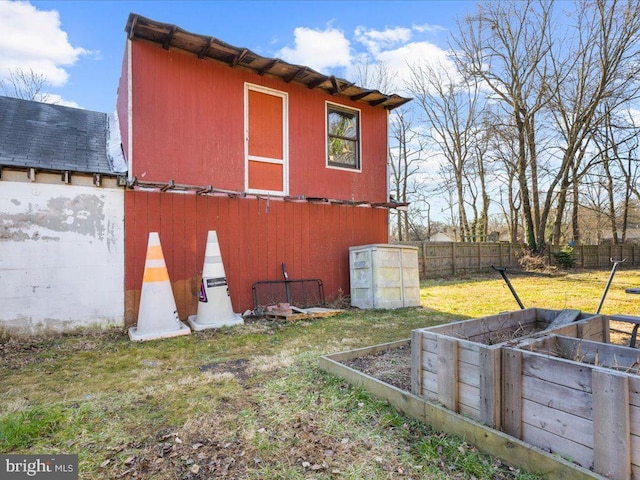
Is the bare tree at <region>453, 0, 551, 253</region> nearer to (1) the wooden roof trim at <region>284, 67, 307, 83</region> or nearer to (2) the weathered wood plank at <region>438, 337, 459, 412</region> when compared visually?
(1) the wooden roof trim at <region>284, 67, 307, 83</region>

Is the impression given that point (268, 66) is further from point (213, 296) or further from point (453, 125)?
point (453, 125)

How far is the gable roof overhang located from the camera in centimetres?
534

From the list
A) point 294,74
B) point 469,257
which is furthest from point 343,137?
point 469,257

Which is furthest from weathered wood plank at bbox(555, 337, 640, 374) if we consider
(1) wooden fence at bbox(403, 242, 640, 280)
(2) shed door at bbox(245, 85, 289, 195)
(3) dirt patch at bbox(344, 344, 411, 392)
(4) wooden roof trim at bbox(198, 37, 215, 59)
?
(1) wooden fence at bbox(403, 242, 640, 280)

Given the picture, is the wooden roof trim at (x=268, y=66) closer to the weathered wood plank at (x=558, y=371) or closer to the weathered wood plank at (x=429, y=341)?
the weathered wood plank at (x=429, y=341)

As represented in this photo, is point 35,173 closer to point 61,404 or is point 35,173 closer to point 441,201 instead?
point 61,404

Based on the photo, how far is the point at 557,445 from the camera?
72.1 inches

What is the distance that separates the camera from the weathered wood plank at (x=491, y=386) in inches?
81.9

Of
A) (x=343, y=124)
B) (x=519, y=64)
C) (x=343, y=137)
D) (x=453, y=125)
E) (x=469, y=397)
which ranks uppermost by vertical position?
(x=519, y=64)

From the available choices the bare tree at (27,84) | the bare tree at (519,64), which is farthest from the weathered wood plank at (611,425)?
the bare tree at (27,84)

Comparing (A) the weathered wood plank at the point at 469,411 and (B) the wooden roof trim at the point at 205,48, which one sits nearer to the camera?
(A) the weathered wood plank at the point at 469,411

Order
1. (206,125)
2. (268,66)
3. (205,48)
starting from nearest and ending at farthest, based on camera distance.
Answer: (205,48)
(206,125)
(268,66)

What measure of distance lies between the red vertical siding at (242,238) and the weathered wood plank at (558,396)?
533 cm

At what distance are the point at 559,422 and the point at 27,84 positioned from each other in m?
21.5
